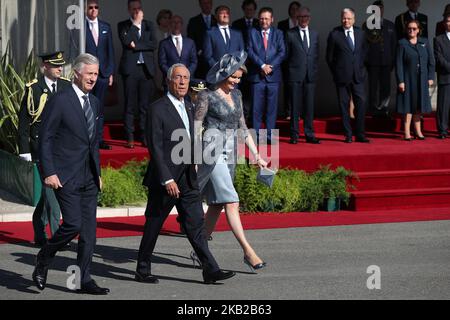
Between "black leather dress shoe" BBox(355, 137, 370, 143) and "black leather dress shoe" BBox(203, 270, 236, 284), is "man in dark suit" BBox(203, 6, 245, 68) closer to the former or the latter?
"black leather dress shoe" BBox(355, 137, 370, 143)

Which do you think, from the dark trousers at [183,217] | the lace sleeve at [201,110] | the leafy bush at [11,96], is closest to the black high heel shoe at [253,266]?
the dark trousers at [183,217]

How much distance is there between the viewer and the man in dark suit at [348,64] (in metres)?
16.5

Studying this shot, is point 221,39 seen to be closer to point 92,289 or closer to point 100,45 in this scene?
point 100,45

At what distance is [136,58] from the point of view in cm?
1611

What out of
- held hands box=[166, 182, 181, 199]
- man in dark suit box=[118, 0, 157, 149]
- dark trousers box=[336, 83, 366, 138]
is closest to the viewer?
held hands box=[166, 182, 181, 199]

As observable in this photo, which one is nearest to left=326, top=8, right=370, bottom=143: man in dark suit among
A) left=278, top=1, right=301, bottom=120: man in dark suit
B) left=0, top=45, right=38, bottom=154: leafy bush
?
left=278, top=1, right=301, bottom=120: man in dark suit

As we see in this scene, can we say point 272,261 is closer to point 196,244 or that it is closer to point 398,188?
point 196,244

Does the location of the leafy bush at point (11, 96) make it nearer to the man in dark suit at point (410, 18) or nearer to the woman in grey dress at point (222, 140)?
the woman in grey dress at point (222, 140)

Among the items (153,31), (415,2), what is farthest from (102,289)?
(415,2)

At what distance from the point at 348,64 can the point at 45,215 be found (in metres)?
6.30

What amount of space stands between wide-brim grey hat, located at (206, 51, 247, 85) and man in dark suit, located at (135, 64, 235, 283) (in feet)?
1.91

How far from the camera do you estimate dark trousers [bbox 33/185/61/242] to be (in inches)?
450

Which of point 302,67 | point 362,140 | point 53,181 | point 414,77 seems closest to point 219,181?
point 53,181
